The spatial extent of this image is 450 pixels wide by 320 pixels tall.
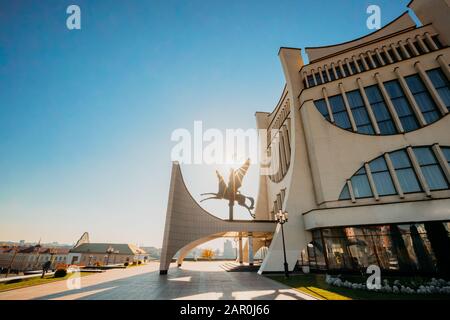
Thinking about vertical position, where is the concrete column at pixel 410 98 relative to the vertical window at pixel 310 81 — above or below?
below

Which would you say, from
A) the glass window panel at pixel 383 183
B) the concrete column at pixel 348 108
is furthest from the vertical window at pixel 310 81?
the glass window panel at pixel 383 183

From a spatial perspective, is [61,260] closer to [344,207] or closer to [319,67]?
[344,207]

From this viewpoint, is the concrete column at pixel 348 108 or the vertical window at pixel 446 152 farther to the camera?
the concrete column at pixel 348 108

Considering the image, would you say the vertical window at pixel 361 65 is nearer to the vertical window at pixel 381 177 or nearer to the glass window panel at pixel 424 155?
the glass window panel at pixel 424 155

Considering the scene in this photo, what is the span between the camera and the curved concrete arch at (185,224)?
19.6 meters

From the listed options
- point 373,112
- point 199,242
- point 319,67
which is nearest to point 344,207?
point 373,112

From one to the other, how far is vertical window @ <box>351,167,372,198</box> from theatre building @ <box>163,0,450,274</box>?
0.27ft

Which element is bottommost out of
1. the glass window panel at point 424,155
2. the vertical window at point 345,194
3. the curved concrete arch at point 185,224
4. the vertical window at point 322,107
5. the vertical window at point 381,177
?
the curved concrete arch at point 185,224

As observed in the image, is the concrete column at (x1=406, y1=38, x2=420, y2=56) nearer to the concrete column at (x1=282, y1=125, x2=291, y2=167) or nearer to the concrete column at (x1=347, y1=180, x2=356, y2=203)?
the concrete column at (x1=282, y1=125, x2=291, y2=167)

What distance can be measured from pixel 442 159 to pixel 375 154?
4613mm

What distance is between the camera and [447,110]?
17.7 m

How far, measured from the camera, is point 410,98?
1933cm

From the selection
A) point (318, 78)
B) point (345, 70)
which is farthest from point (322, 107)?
point (345, 70)

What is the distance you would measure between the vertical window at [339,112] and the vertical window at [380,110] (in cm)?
262
